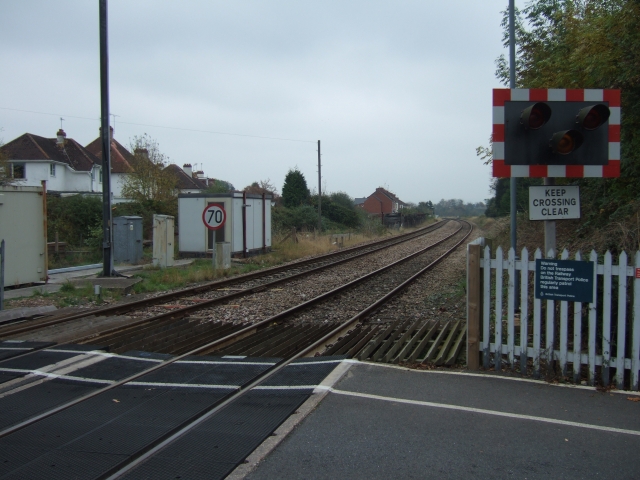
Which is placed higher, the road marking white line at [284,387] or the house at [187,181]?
the house at [187,181]

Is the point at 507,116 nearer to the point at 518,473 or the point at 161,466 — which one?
the point at 518,473

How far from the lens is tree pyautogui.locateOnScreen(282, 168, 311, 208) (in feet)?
185

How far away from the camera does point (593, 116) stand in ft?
18.6

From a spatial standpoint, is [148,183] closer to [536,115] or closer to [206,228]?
[206,228]

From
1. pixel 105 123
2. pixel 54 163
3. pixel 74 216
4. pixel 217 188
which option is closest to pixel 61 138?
pixel 54 163

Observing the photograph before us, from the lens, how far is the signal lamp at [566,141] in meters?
5.67

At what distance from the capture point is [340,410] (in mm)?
4645

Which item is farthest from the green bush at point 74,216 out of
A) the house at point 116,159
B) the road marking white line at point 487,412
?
the road marking white line at point 487,412

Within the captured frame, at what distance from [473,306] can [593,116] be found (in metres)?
2.24

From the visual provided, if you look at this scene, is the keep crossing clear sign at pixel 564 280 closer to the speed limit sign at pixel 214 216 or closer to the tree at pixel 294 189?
the speed limit sign at pixel 214 216

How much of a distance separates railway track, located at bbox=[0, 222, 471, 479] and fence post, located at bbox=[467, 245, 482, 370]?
1.83 feet

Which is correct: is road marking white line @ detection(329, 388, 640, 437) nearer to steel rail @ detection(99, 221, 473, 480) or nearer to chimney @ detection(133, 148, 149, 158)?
steel rail @ detection(99, 221, 473, 480)

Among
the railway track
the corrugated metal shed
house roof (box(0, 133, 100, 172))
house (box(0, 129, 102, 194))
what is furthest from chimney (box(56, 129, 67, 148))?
the railway track

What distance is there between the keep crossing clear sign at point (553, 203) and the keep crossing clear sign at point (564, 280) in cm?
57
